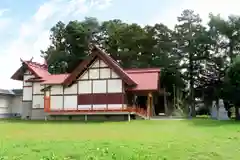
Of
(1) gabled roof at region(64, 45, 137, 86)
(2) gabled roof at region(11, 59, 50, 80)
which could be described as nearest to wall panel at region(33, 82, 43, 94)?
(2) gabled roof at region(11, 59, 50, 80)

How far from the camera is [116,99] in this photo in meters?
28.1

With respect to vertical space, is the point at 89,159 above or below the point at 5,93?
below

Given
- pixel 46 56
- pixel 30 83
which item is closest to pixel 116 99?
pixel 30 83

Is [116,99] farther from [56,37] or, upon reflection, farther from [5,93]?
[56,37]

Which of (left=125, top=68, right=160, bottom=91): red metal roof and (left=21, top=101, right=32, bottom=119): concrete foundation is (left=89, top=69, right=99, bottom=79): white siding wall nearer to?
(left=125, top=68, right=160, bottom=91): red metal roof

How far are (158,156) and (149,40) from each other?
3537 cm

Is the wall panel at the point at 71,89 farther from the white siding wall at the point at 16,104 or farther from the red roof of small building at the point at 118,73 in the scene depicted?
the white siding wall at the point at 16,104

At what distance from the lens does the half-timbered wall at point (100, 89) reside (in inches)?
1110

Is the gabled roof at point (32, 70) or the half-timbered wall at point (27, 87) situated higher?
the gabled roof at point (32, 70)

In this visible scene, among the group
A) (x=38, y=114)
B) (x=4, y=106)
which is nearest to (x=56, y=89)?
(x=38, y=114)

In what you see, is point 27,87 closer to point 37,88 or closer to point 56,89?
point 37,88

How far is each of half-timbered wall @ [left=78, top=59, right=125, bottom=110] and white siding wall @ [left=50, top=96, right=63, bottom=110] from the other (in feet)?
6.19

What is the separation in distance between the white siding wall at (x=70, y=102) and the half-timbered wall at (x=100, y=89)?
49cm

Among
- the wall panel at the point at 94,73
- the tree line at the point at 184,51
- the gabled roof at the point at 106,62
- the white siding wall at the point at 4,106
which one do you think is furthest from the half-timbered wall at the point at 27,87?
the tree line at the point at 184,51
